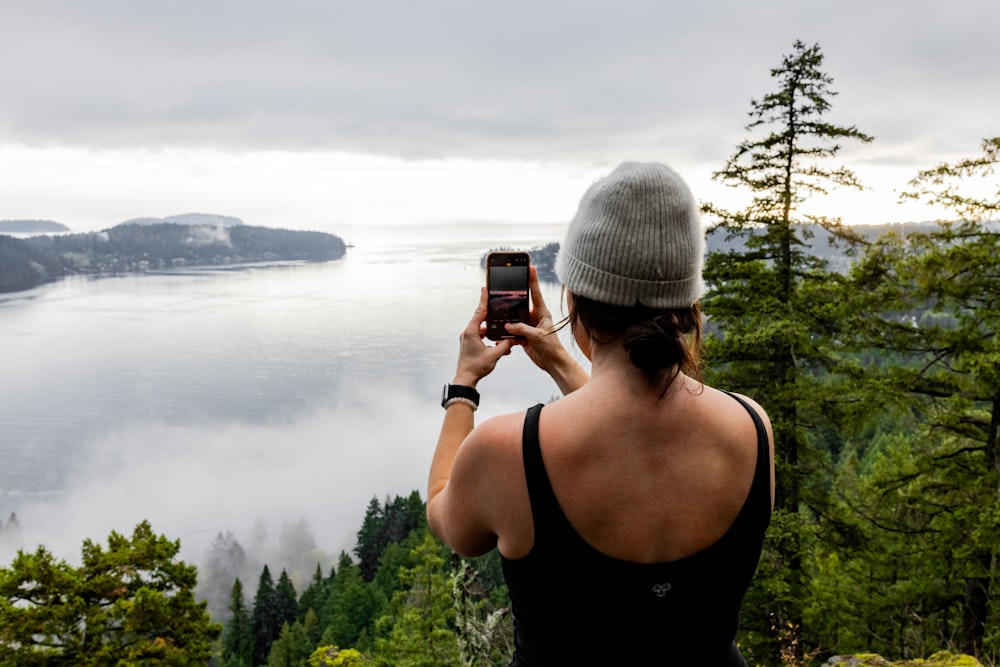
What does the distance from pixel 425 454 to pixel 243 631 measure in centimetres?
10700

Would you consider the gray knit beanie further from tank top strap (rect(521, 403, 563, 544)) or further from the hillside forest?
the hillside forest

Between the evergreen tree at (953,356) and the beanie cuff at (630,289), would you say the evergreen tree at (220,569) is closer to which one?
the evergreen tree at (953,356)

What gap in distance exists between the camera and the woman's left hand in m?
1.78

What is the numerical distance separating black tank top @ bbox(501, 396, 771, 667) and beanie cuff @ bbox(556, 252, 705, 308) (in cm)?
28

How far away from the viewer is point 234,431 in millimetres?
164375

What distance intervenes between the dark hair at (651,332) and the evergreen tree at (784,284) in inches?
349

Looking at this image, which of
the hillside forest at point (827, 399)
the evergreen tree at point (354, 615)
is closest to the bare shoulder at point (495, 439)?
the hillside forest at point (827, 399)

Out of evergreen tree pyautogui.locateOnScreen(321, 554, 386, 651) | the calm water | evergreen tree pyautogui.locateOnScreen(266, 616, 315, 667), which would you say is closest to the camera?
evergreen tree pyautogui.locateOnScreen(266, 616, 315, 667)

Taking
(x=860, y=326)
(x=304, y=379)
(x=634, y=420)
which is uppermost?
(x=634, y=420)

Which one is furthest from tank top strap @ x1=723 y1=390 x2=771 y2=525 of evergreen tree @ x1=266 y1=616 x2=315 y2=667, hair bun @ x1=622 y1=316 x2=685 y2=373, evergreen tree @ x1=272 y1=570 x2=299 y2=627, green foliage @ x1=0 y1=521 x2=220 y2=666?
evergreen tree @ x1=272 y1=570 x2=299 y2=627

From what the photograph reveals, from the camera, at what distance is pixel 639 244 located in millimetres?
1318

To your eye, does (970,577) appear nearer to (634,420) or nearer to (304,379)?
(634,420)

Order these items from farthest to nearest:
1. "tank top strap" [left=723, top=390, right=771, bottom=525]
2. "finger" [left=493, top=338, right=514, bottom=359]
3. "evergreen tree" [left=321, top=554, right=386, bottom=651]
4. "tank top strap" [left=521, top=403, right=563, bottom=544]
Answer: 1. "evergreen tree" [left=321, top=554, right=386, bottom=651]
2. "finger" [left=493, top=338, right=514, bottom=359]
3. "tank top strap" [left=723, top=390, right=771, bottom=525]
4. "tank top strap" [left=521, top=403, right=563, bottom=544]

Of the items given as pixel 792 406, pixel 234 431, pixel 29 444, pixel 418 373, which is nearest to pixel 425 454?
pixel 418 373
